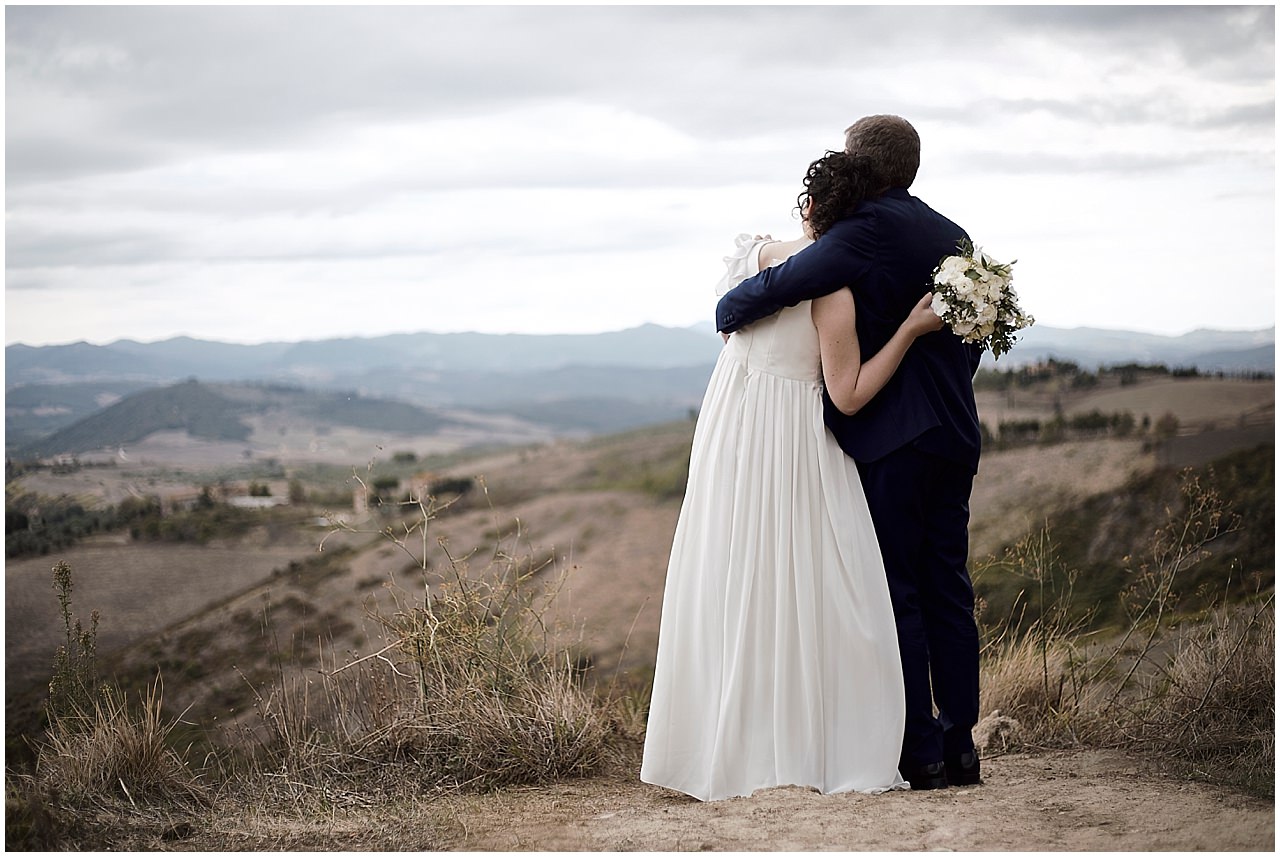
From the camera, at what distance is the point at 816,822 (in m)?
3.24

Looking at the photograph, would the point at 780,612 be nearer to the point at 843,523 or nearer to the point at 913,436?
the point at 843,523

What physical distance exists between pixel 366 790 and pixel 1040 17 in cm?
717

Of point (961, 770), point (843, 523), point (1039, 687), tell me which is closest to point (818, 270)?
point (843, 523)

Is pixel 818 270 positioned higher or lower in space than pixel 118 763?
higher

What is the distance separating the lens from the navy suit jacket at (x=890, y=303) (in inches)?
134

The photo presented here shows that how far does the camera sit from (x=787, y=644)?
3609mm

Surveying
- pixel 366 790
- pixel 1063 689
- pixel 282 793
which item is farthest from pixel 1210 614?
pixel 282 793

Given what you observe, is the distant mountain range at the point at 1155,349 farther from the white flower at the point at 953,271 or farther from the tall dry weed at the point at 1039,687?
the white flower at the point at 953,271

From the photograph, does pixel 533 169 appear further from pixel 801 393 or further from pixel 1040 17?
pixel 801 393

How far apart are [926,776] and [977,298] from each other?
162cm

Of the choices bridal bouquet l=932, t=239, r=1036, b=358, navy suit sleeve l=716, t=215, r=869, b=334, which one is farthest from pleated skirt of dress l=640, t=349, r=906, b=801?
bridal bouquet l=932, t=239, r=1036, b=358

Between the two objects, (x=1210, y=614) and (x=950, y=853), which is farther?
(x=1210, y=614)

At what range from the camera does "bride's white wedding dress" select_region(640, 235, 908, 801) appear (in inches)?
141

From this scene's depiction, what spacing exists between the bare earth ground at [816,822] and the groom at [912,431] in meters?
0.30
